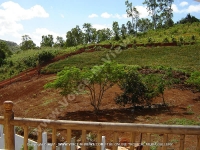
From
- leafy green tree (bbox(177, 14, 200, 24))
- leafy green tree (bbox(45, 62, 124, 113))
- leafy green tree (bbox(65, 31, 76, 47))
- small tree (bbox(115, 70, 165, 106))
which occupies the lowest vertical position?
small tree (bbox(115, 70, 165, 106))

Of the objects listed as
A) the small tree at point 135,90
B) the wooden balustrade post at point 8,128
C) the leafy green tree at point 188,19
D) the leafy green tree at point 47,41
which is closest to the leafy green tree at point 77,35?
the leafy green tree at point 47,41

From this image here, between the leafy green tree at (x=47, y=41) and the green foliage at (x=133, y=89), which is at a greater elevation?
the leafy green tree at (x=47, y=41)

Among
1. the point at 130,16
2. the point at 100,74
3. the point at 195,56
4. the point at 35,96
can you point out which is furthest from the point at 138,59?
the point at 130,16

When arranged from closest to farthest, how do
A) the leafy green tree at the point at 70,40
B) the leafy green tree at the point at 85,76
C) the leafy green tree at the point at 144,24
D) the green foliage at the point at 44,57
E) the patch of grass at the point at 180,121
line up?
the patch of grass at the point at 180,121, the leafy green tree at the point at 85,76, the green foliage at the point at 44,57, the leafy green tree at the point at 70,40, the leafy green tree at the point at 144,24

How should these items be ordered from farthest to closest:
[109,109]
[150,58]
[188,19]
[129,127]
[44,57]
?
[188,19] < [44,57] < [150,58] < [109,109] < [129,127]

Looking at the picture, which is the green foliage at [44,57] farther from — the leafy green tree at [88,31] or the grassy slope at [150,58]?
the leafy green tree at [88,31]

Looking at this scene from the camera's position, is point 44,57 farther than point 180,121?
Yes

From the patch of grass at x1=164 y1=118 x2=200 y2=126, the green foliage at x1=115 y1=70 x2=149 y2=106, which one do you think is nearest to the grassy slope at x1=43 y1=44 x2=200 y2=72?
the green foliage at x1=115 y1=70 x2=149 y2=106

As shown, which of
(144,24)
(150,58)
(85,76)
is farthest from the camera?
(144,24)

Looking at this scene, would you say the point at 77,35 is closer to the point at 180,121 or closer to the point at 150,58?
the point at 150,58

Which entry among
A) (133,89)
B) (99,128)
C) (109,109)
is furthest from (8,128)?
(109,109)

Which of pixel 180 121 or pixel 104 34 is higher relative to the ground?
pixel 104 34

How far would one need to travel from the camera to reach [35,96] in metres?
10.5

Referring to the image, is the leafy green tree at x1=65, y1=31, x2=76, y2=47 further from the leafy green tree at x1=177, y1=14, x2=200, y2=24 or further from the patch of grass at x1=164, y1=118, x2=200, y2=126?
the patch of grass at x1=164, y1=118, x2=200, y2=126
